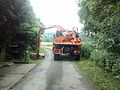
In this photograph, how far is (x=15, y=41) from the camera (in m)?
25.5

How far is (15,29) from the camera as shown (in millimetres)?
21453

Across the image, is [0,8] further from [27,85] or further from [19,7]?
[27,85]

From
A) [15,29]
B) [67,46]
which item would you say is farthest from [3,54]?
[67,46]

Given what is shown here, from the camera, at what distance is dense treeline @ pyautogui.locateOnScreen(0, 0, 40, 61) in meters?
16.4

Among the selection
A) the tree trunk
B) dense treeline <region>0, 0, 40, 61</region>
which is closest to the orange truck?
dense treeline <region>0, 0, 40, 61</region>

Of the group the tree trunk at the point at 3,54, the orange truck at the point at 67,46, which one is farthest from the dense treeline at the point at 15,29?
the orange truck at the point at 67,46

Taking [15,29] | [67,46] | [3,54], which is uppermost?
[15,29]

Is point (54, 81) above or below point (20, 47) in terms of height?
below

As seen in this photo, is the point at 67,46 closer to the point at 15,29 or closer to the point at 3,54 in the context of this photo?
the point at 3,54

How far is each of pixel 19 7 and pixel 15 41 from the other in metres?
7.37

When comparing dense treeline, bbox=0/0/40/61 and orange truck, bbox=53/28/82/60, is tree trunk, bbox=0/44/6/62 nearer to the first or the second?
dense treeline, bbox=0/0/40/61

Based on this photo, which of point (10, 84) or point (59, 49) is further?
point (59, 49)

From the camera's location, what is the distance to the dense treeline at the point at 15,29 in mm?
16438

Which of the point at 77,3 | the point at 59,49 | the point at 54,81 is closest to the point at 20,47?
the point at 59,49
